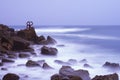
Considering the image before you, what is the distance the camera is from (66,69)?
43.5ft

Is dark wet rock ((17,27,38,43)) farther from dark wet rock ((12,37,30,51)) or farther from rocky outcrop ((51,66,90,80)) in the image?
rocky outcrop ((51,66,90,80))

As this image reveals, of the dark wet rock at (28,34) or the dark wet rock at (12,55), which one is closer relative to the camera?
the dark wet rock at (12,55)

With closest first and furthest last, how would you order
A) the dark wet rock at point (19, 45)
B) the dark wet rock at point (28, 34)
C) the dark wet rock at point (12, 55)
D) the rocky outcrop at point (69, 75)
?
the rocky outcrop at point (69, 75), the dark wet rock at point (12, 55), the dark wet rock at point (19, 45), the dark wet rock at point (28, 34)

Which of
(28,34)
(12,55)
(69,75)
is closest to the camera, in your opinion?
(69,75)

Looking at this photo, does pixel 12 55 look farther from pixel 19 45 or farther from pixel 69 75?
pixel 69 75

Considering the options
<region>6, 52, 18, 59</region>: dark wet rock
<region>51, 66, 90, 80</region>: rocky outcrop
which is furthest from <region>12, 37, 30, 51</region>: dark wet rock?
<region>51, 66, 90, 80</region>: rocky outcrop

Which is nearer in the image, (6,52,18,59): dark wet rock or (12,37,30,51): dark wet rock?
(6,52,18,59): dark wet rock

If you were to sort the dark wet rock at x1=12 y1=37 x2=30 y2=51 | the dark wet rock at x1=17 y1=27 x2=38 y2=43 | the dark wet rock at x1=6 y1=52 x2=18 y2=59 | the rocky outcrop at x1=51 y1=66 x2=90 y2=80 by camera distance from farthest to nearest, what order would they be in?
the dark wet rock at x1=17 y1=27 x2=38 y2=43 < the dark wet rock at x1=12 y1=37 x2=30 y2=51 < the dark wet rock at x1=6 y1=52 x2=18 y2=59 < the rocky outcrop at x1=51 y1=66 x2=90 y2=80

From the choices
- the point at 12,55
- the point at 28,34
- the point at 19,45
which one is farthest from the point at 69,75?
the point at 28,34

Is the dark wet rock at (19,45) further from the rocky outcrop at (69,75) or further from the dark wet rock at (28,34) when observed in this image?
the rocky outcrop at (69,75)

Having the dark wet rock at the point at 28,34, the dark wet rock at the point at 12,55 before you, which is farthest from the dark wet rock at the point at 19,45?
the dark wet rock at the point at 28,34

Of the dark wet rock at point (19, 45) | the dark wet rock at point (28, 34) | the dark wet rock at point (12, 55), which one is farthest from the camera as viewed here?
the dark wet rock at point (28, 34)

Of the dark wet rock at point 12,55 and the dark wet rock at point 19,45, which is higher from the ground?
the dark wet rock at point 19,45

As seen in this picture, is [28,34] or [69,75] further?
[28,34]
